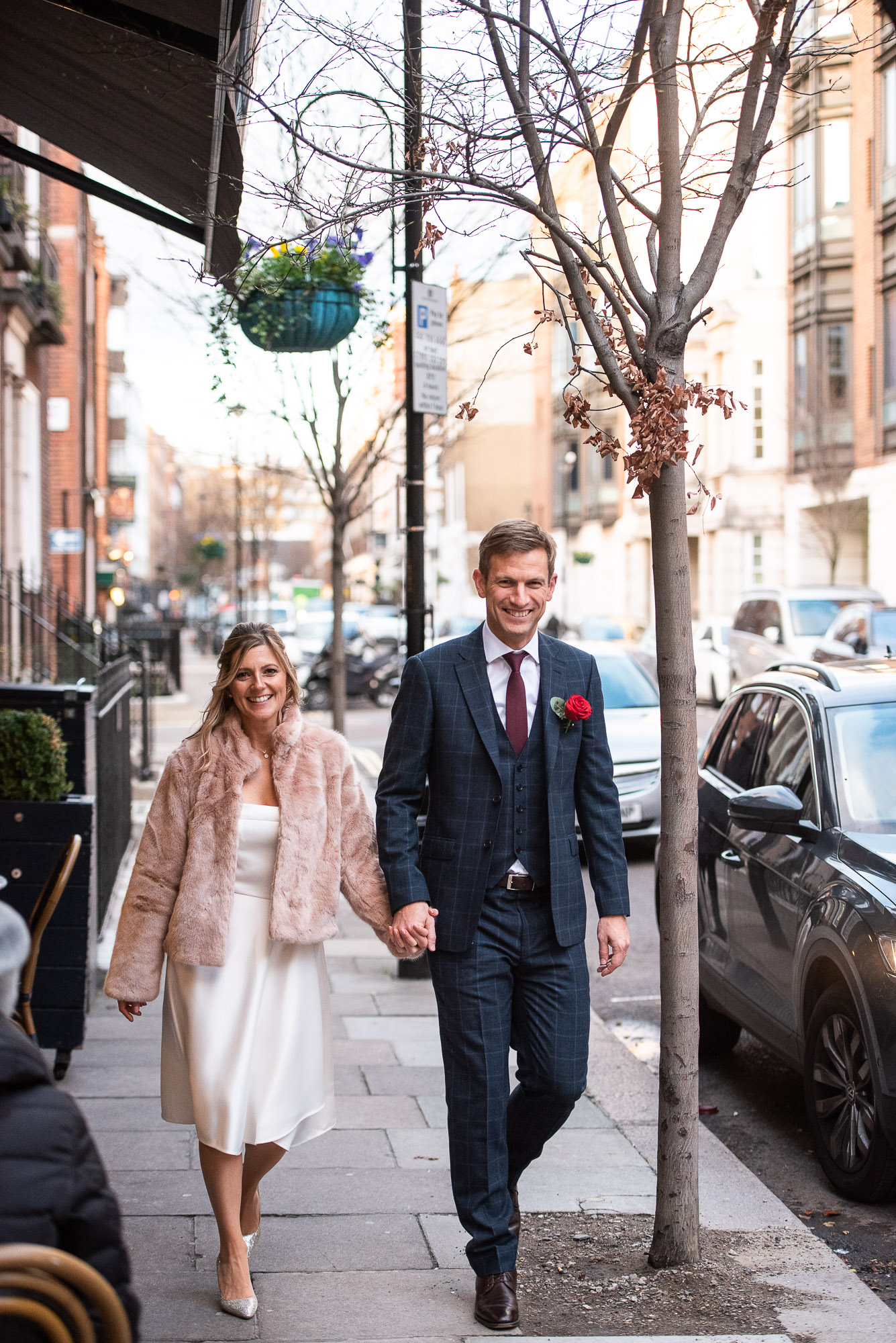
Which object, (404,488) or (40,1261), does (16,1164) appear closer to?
(40,1261)

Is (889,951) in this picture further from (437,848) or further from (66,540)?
(66,540)

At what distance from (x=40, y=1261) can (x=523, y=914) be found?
2.08 metres

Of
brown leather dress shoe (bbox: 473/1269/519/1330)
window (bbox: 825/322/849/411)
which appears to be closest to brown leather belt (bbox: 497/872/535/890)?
brown leather dress shoe (bbox: 473/1269/519/1330)

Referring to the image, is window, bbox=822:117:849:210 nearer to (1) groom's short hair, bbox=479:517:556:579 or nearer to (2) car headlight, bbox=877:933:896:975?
(2) car headlight, bbox=877:933:896:975

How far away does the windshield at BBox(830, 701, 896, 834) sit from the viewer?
5.57 m

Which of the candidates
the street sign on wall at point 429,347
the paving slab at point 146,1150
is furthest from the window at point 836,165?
the paving slab at point 146,1150

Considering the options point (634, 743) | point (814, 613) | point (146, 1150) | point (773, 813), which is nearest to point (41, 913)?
point (146, 1150)

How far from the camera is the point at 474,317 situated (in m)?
15.4

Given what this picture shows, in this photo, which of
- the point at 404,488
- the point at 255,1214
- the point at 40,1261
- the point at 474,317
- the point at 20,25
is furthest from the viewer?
the point at 474,317

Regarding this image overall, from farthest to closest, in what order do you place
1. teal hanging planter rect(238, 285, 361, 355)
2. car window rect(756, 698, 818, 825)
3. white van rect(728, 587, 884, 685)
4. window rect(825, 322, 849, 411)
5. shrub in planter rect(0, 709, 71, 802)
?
window rect(825, 322, 849, 411) < white van rect(728, 587, 884, 685) < teal hanging planter rect(238, 285, 361, 355) < shrub in planter rect(0, 709, 71, 802) < car window rect(756, 698, 818, 825)

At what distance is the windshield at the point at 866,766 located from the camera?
557 centimetres

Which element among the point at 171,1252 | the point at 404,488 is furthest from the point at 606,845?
the point at 404,488

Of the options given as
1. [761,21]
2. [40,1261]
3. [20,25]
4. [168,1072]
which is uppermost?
[20,25]

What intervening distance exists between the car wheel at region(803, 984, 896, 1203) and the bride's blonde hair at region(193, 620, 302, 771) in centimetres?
223
